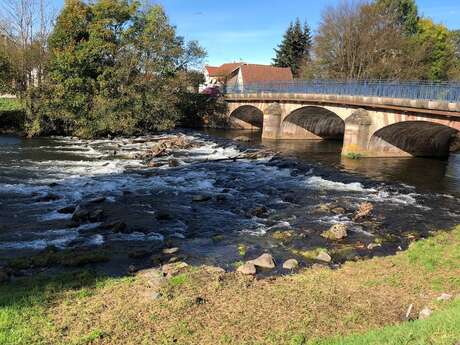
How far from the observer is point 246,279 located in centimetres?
1035

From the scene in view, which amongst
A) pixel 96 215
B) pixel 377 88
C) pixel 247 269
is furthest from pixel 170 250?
pixel 377 88

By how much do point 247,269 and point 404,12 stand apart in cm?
6108

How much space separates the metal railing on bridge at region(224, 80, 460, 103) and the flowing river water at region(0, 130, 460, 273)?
189 inches

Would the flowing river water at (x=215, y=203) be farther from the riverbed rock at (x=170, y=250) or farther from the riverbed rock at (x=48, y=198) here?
the riverbed rock at (x=170, y=250)

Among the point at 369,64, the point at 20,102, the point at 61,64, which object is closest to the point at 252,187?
the point at 61,64

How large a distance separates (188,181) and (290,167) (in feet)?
26.1

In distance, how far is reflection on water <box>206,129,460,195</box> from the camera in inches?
974

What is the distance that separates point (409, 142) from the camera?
32844 mm

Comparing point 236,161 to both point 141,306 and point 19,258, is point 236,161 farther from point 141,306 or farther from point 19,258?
point 141,306

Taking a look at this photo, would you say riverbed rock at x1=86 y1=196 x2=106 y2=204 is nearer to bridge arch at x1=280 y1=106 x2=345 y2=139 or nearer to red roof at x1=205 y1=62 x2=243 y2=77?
bridge arch at x1=280 y1=106 x2=345 y2=139

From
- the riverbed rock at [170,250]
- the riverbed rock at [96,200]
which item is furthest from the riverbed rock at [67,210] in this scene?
the riverbed rock at [170,250]

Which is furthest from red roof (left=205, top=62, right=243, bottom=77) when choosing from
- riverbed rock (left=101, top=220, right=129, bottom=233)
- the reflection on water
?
riverbed rock (left=101, top=220, right=129, bottom=233)

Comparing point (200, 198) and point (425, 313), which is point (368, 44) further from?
point (425, 313)

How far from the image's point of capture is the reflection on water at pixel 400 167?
2473cm
